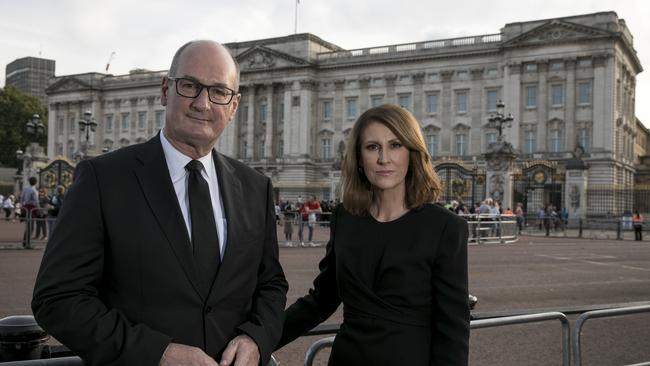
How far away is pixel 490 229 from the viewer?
23.6 metres

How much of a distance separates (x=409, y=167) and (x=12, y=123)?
290 feet

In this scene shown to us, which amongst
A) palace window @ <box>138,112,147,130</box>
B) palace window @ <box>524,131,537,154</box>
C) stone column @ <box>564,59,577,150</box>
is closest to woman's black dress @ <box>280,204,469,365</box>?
stone column @ <box>564,59,577,150</box>

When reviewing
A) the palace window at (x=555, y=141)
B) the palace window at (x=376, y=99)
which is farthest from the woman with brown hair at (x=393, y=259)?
the palace window at (x=376, y=99)

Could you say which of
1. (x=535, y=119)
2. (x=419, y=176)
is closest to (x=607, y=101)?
(x=535, y=119)

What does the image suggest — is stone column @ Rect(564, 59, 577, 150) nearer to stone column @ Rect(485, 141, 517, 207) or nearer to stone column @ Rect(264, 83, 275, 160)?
stone column @ Rect(485, 141, 517, 207)

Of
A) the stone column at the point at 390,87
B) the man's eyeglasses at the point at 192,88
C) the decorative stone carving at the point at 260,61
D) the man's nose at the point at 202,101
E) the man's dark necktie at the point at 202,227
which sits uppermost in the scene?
the decorative stone carving at the point at 260,61

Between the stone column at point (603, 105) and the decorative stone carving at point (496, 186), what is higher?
the stone column at point (603, 105)

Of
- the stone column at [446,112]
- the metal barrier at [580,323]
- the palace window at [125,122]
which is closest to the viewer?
the metal barrier at [580,323]

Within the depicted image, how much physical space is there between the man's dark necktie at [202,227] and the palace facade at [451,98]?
111ft

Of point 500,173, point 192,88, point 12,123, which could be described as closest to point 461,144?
point 500,173

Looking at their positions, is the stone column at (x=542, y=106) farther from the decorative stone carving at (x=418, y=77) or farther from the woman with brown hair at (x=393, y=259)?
the woman with brown hair at (x=393, y=259)

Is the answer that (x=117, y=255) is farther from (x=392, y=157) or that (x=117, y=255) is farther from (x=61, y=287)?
(x=392, y=157)

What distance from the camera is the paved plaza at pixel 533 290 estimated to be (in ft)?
15.7

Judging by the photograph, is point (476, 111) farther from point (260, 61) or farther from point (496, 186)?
point (496, 186)
